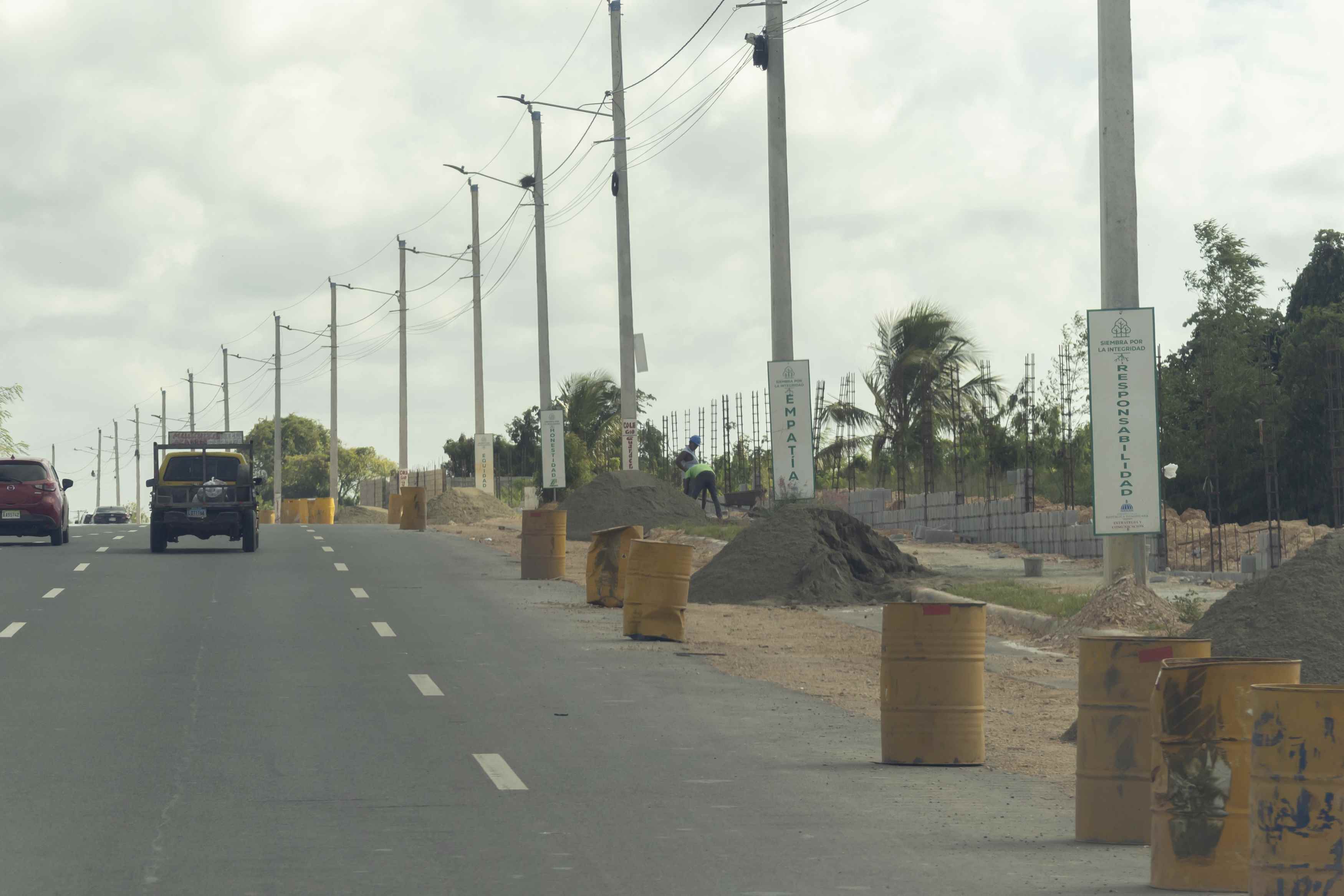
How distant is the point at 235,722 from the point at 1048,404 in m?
30.9

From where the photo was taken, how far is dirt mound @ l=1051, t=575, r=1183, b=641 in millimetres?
16859

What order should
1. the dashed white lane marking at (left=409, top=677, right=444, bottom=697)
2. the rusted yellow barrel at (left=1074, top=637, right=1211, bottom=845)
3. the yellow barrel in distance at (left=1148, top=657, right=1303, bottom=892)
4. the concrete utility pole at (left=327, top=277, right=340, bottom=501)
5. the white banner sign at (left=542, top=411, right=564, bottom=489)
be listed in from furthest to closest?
the concrete utility pole at (left=327, top=277, right=340, bottom=501) → the white banner sign at (left=542, top=411, right=564, bottom=489) → the dashed white lane marking at (left=409, top=677, right=444, bottom=697) → the rusted yellow barrel at (left=1074, top=637, right=1211, bottom=845) → the yellow barrel in distance at (left=1148, top=657, right=1303, bottom=892)

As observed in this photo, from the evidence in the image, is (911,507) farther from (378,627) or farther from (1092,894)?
(1092,894)

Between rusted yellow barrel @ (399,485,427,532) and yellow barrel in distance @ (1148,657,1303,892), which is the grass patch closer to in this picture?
yellow barrel in distance @ (1148,657,1303,892)

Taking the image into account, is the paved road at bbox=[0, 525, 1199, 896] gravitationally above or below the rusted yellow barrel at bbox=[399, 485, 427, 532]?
below

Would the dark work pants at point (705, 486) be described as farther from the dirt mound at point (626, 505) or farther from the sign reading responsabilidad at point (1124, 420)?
the sign reading responsabilidad at point (1124, 420)

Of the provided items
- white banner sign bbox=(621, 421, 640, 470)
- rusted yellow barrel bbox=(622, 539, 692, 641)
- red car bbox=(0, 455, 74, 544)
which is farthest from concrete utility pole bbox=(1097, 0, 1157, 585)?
red car bbox=(0, 455, 74, 544)

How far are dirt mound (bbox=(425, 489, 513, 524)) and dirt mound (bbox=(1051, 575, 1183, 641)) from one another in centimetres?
3862

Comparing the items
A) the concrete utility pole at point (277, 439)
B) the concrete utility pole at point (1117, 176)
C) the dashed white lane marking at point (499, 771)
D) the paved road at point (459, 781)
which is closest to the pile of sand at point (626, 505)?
the paved road at point (459, 781)

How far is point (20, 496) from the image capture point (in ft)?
116

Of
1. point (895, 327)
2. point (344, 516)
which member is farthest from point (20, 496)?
point (344, 516)


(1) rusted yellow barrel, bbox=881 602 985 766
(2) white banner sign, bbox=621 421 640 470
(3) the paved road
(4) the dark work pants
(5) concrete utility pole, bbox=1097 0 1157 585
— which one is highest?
(5) concrete utility pole, bbox=1097 0 1157 585

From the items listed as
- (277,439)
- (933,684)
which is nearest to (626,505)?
(933,684)

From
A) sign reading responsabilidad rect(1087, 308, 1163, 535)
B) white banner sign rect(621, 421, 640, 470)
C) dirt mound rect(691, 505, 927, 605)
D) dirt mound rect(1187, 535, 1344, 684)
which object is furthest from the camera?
white banner sign rect(621, 421, 640, 470)
